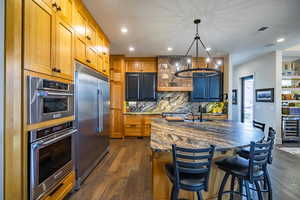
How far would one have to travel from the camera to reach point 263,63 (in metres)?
5.18

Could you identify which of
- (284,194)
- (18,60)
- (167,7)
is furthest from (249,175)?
(167,7)

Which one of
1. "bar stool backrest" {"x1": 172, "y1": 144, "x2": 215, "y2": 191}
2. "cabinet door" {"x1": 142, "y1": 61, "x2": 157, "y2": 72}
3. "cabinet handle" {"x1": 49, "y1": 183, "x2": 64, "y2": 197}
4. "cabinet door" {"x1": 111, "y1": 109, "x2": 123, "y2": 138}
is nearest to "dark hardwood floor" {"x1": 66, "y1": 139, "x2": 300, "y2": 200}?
"cabinet handle" {"x1": 49, "y1": 183, "x2": 64, "y2": 197}

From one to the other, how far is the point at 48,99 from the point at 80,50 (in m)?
1.03

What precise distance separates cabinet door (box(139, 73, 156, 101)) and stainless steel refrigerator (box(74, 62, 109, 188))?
205 cm

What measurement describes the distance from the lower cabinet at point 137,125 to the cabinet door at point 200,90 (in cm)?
150

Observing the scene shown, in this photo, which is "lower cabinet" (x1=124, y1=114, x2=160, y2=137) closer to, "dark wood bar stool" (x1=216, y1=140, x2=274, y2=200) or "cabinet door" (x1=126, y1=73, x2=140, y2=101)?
"cabinet door" (x1=126, y1=73, x2=140, y2=101)

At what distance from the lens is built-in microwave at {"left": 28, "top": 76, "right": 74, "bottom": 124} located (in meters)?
1.37

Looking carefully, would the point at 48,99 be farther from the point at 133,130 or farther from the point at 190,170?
the point at 133,130

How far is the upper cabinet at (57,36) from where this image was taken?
53.7 inches

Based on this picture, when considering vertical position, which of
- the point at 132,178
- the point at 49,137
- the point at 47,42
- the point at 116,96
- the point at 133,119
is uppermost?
the point at 47,42

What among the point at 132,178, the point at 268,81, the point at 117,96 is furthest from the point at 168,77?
the point at 132,178

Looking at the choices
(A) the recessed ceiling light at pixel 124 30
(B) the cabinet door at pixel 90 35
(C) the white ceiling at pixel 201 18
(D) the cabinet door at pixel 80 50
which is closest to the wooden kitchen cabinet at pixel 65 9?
(D) the cabinet door at pixel 80 50

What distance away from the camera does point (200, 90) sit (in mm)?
5301

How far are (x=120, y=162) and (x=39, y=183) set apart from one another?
6.30ft
